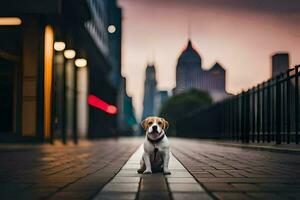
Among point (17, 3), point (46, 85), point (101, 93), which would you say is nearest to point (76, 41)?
point (46, 85)

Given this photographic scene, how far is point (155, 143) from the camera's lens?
6633 mm

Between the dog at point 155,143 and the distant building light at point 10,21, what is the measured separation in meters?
13.6

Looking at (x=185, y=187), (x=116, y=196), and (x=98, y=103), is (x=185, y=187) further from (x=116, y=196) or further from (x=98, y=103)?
(x=98, y=103)

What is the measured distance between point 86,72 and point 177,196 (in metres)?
34.8

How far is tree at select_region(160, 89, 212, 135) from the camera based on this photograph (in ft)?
329

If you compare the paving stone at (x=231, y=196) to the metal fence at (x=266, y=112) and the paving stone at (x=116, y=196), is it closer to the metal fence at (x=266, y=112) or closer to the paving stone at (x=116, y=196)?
the paving stone at (x=116, y=196)

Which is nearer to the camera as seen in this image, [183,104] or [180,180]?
[180,180]

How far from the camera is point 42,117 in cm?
2103

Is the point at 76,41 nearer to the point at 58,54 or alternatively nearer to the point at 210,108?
the point at 58,54

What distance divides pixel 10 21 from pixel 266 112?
10.6 meters

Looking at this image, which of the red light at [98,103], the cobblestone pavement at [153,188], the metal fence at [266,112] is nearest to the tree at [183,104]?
the red light at [98,103]

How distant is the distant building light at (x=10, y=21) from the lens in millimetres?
18859

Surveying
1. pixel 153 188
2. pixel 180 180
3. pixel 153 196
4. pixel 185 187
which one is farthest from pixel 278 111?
pixel 153 196

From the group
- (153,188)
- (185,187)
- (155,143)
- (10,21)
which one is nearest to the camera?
(153,188)
